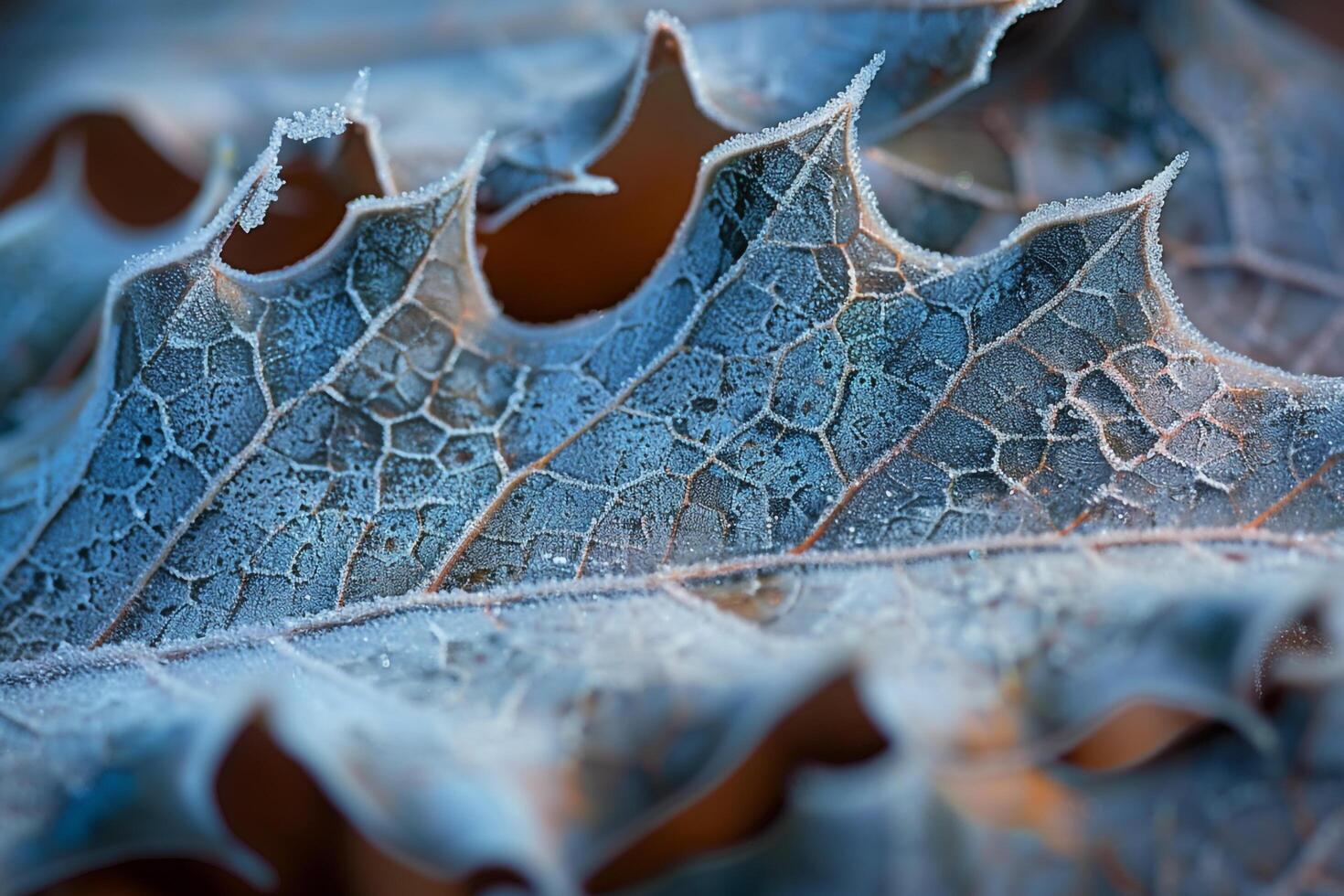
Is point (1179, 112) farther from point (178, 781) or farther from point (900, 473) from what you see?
point (178, 781)

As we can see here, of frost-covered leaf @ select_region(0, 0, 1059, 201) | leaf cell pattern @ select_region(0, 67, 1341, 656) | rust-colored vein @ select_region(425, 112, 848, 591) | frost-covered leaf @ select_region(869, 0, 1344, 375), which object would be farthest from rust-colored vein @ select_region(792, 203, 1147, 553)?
frost-covered leaf @ select_region(869, 0, 1344, 375)

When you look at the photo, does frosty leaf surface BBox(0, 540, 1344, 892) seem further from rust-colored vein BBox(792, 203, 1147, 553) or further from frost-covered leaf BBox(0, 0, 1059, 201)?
frost-covered leaf BBox(0, 0, 1059, 201)

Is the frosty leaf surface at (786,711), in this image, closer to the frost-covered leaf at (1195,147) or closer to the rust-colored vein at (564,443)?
the rust-colored vein at (564,443)

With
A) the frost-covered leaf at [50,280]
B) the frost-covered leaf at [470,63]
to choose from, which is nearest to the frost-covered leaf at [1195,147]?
the frost-covered leaf at [470,63]

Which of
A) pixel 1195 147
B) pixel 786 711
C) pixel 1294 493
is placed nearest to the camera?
pixel 786 711

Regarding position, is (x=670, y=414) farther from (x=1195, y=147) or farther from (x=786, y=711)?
(x=1195, y=147)

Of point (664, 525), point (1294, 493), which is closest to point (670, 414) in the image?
point (664, 525)

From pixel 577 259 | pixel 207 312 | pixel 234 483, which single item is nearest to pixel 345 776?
pixel 234 483
